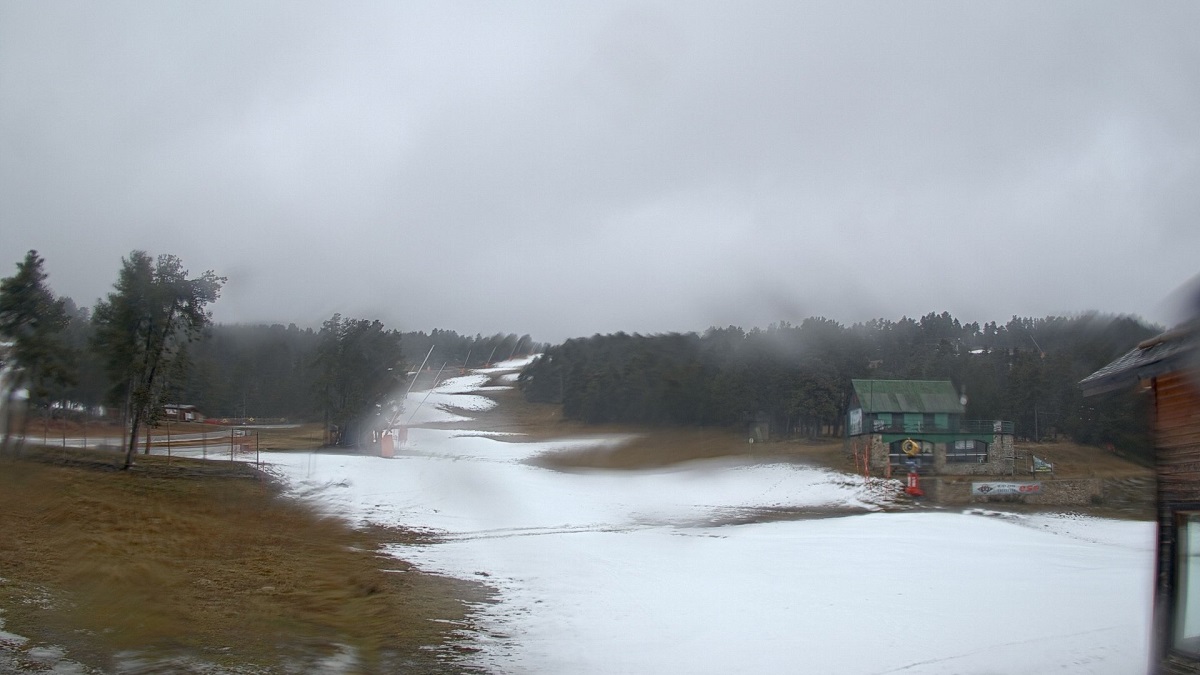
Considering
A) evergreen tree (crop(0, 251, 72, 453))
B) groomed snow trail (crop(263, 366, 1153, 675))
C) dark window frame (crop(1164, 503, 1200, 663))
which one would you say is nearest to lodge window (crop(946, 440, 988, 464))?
groomed snow trail (crop(263, 366, 1153, 675))

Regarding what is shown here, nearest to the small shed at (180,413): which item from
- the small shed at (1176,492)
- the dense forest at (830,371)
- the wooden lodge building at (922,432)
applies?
the dense forest at (830,371)

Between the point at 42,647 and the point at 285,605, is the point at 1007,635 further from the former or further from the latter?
the point at 42,647

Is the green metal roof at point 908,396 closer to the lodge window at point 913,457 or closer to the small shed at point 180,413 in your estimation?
the lodge window at point 913,457

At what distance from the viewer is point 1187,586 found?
290 inches

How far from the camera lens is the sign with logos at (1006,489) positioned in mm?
33375

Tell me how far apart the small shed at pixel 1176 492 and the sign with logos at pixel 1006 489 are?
Result: 28.3m

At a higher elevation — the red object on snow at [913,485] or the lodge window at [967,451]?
the lodge window at [967,451]

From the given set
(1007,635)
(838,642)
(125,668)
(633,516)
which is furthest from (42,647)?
(1007,635)

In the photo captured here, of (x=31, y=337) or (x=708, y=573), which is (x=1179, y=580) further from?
(x=31, y=337)

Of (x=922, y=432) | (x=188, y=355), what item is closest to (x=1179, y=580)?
(x=188, y=355)

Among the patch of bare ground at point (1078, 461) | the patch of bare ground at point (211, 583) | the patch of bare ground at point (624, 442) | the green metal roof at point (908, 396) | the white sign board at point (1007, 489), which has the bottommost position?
the white sign board at point (1007, 489)

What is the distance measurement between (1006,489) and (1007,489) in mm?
43

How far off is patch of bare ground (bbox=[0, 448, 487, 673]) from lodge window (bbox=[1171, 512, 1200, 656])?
24.3 ft

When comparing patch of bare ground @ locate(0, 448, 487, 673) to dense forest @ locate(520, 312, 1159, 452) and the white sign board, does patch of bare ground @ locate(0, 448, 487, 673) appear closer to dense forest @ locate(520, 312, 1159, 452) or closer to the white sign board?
dense forest @ locate(520, 312, 1159, 452)
